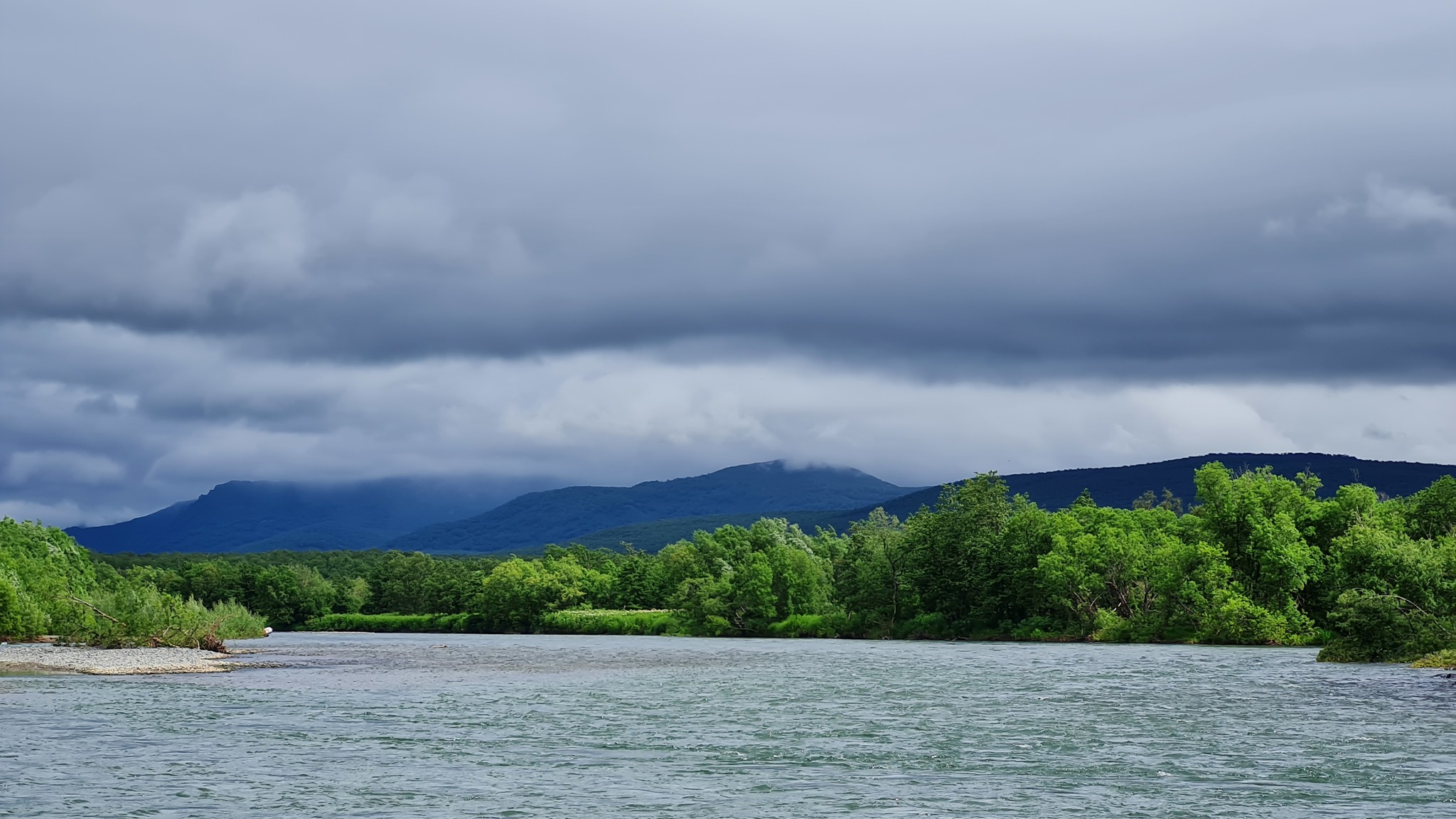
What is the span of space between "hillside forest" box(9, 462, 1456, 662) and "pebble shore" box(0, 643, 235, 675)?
2.64 m

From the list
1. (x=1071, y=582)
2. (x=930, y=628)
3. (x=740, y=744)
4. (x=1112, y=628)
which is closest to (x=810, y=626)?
(x=930, y=628)

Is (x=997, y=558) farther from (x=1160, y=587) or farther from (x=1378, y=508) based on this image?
(x=1378, y=508)

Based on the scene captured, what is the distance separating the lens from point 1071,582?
13862cm

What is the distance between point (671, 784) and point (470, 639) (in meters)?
143

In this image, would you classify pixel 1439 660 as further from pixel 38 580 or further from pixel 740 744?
pixel 38 580

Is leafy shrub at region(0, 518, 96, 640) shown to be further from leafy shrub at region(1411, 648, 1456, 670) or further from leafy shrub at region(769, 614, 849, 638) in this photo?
leafy shrub at region(1411, 648, 1456, 670)

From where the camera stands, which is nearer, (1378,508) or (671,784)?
(671,784)

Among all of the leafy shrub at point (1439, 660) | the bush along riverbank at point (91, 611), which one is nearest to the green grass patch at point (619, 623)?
the bush along riverbank at point (91, 611)

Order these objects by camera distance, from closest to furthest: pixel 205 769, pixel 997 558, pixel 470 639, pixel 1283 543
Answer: pixel 205 769 → pixel 1283 543 → pixel 997 558 → pixel 470 639

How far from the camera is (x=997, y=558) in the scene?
485 ft

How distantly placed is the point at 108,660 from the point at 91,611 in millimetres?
14781

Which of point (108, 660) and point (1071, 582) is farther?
point (1071, 582)

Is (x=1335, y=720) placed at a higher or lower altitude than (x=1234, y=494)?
lower

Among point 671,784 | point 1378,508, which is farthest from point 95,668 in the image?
point 1378,508
